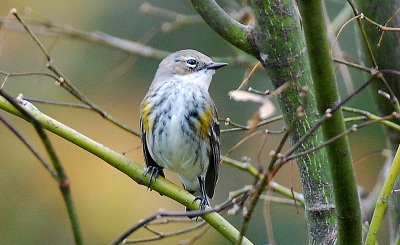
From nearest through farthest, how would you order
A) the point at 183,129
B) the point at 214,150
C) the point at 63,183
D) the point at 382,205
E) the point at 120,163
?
the point at 63,183 → the point at 382,205 → the point at 120,163 → the point at 183,129 → the point at 214,150

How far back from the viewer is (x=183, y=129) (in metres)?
3.86

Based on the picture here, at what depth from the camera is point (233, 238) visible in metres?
2.34

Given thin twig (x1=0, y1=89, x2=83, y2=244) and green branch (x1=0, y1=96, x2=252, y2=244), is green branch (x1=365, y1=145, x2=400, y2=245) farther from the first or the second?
thin twig (x1=0, y1=89, x2=83, y2=244)

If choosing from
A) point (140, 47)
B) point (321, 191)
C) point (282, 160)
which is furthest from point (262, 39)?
point (140, 47)

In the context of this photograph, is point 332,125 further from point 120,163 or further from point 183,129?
point 183,129

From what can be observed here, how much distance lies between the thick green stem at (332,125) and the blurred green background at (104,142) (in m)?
4.35

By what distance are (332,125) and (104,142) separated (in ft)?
15.5

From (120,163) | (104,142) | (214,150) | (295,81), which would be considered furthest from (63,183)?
(104,142)

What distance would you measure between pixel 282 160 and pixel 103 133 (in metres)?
5.21

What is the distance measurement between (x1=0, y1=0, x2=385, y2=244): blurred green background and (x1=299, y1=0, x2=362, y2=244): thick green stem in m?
4.35

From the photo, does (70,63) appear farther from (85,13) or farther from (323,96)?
(323,96)

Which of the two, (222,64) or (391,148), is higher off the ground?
(222,64)

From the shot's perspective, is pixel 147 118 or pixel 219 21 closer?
pixel 219 21

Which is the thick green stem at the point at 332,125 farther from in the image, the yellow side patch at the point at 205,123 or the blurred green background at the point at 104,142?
the blurred green background at the point at 104,142
